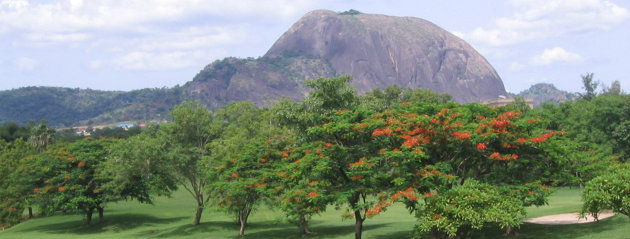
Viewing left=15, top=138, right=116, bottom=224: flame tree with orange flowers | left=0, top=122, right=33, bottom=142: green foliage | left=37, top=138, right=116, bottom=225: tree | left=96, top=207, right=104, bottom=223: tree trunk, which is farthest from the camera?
left=0, top=122, right=33, bottom=142: green foliage

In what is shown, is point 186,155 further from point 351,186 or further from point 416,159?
point 416,159

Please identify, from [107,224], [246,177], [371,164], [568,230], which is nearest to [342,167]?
[371,164]

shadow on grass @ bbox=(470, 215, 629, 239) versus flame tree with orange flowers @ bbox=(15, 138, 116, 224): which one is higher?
flame tree with orange flowers @ bbox=(15, 138, 116, 224)

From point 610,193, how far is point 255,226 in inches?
1077

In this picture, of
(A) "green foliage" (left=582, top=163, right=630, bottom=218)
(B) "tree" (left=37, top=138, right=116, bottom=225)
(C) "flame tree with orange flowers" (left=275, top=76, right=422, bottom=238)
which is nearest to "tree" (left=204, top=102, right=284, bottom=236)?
(C) "flame tree with orange flowers" (left=275, top=76, right=422, bottom=238)

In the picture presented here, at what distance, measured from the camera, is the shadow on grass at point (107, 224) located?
4504 centimetres

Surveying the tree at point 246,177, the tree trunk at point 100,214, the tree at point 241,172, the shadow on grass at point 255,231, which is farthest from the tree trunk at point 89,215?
the tree at point 246,177

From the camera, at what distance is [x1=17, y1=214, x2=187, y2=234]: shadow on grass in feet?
148

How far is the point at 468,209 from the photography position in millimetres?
20016

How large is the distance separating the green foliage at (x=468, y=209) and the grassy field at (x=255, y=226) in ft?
17.4

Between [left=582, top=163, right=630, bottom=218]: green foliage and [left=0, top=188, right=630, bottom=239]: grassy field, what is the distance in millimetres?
3162

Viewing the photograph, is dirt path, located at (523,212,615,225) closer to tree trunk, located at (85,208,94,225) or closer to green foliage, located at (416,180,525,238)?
green foliage, located at (416,180,525,238)

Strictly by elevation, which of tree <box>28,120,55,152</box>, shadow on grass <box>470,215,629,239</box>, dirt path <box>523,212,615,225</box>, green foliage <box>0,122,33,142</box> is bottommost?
dirt path <box>523,212,615,225</box>

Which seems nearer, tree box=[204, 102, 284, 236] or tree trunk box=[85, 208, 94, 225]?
tree box=[204, 102, 284, 236]
